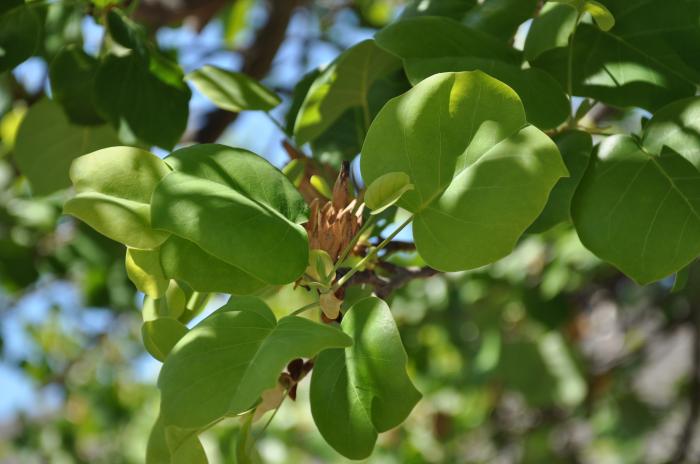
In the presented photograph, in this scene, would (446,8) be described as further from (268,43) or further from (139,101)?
(268,43)

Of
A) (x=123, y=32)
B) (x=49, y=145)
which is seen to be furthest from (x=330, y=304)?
(x=49, y=145)

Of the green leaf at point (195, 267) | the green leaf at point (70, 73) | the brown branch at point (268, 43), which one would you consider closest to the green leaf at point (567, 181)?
the green leaf at point (195, 267)

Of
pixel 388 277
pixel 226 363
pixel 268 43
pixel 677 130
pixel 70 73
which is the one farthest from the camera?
pixel 268 43

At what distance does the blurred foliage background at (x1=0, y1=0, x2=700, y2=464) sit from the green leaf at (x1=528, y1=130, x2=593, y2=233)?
1.84 ft

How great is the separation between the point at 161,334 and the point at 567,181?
0.30 meters

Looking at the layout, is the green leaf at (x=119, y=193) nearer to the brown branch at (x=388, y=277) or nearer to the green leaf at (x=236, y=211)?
the green leaf at (x=236, y=211)

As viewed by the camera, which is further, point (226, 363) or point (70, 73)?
point (70, 73)

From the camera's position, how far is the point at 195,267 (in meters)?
0.51

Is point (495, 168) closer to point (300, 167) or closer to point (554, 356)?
point (300, 167)

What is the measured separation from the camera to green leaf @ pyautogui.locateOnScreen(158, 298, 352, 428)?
0.44m

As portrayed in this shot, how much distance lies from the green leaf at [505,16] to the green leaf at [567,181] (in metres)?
0.11

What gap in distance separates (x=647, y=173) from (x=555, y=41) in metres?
0.11

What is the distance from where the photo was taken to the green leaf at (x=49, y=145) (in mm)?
934

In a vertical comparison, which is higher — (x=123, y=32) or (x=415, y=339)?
(x=123, y=32)
